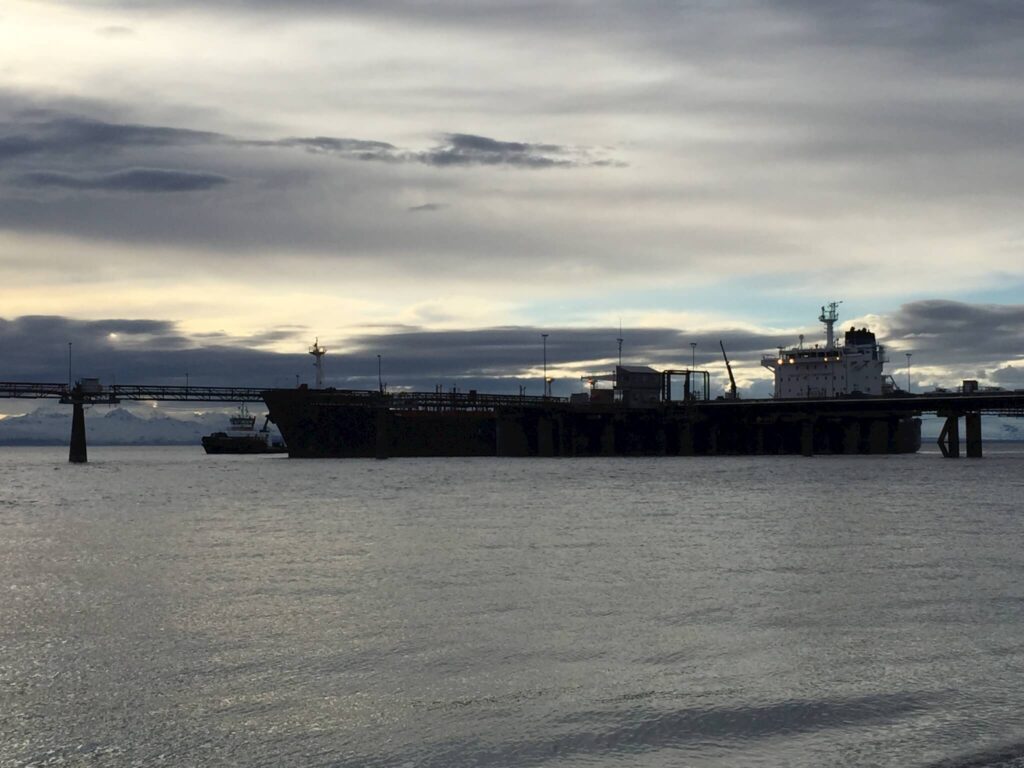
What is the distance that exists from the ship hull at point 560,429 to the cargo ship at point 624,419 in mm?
146

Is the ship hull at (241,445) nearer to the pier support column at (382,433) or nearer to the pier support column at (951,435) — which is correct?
the pier support column at (382,433)

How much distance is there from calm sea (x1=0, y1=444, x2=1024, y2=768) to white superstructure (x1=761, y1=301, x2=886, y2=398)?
110 m

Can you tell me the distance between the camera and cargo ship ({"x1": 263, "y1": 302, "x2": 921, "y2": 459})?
140 m

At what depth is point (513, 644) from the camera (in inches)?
850

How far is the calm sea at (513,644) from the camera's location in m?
15.3

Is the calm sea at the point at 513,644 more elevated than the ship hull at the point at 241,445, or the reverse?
the calm sea at the point at 513,644

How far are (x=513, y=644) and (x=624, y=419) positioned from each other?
138m

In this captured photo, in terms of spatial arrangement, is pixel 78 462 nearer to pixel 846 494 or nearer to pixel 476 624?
pixel 846 494

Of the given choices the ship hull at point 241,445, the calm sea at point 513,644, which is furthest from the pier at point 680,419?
the calm sea at point 513,644

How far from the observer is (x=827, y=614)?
81.6 feet

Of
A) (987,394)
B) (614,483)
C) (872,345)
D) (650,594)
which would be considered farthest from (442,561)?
(872,345)

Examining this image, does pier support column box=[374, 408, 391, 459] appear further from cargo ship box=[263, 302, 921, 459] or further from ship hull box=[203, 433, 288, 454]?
ship hull box=[203, 433, 288, 454]

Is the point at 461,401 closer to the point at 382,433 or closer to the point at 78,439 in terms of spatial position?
the point at 382,433

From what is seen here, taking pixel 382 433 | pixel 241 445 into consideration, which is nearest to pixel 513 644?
pixel 382 433
